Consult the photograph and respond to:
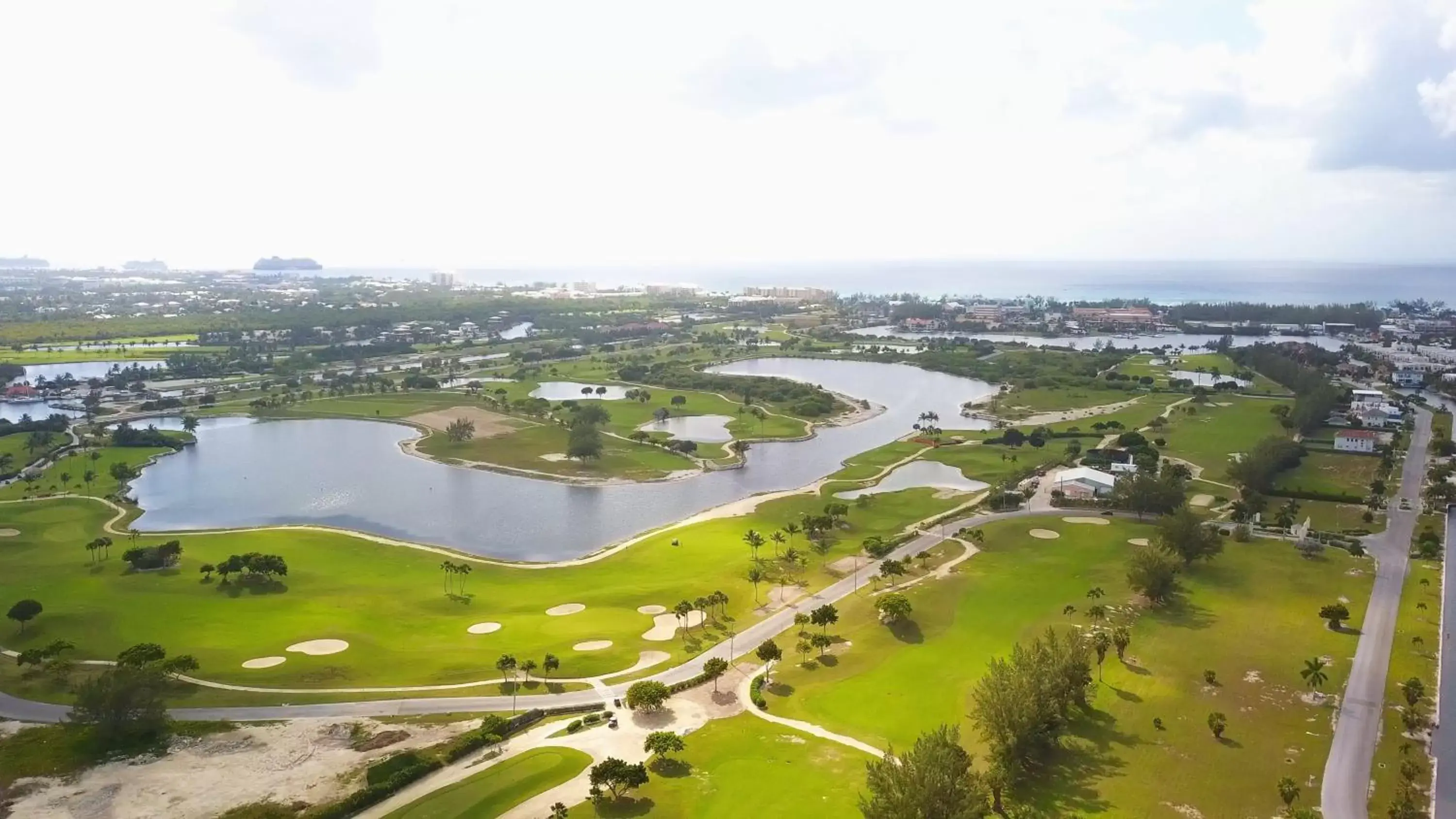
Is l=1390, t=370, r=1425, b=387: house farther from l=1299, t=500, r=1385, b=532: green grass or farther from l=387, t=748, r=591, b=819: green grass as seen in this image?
l=387, t=748, r=591, b=819: green grass

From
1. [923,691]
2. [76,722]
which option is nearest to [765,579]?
[923,691]

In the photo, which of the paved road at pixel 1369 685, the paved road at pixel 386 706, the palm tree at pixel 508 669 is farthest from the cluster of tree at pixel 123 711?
the paved road at pixel 1369 685

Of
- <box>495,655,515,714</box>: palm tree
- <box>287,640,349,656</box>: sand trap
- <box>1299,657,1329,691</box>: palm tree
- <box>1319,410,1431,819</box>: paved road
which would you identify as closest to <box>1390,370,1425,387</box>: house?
<box>1319,410,1431,819</box>: paved road

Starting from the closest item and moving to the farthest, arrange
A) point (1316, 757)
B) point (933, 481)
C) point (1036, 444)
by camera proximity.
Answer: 1. point (1316, 757)
2. point (933, 481)
3. point (1036, 444)

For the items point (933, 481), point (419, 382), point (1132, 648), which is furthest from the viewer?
point (419, 382)

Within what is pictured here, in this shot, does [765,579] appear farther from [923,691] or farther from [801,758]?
[801,758]

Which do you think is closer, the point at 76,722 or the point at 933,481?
the point at 76,722
